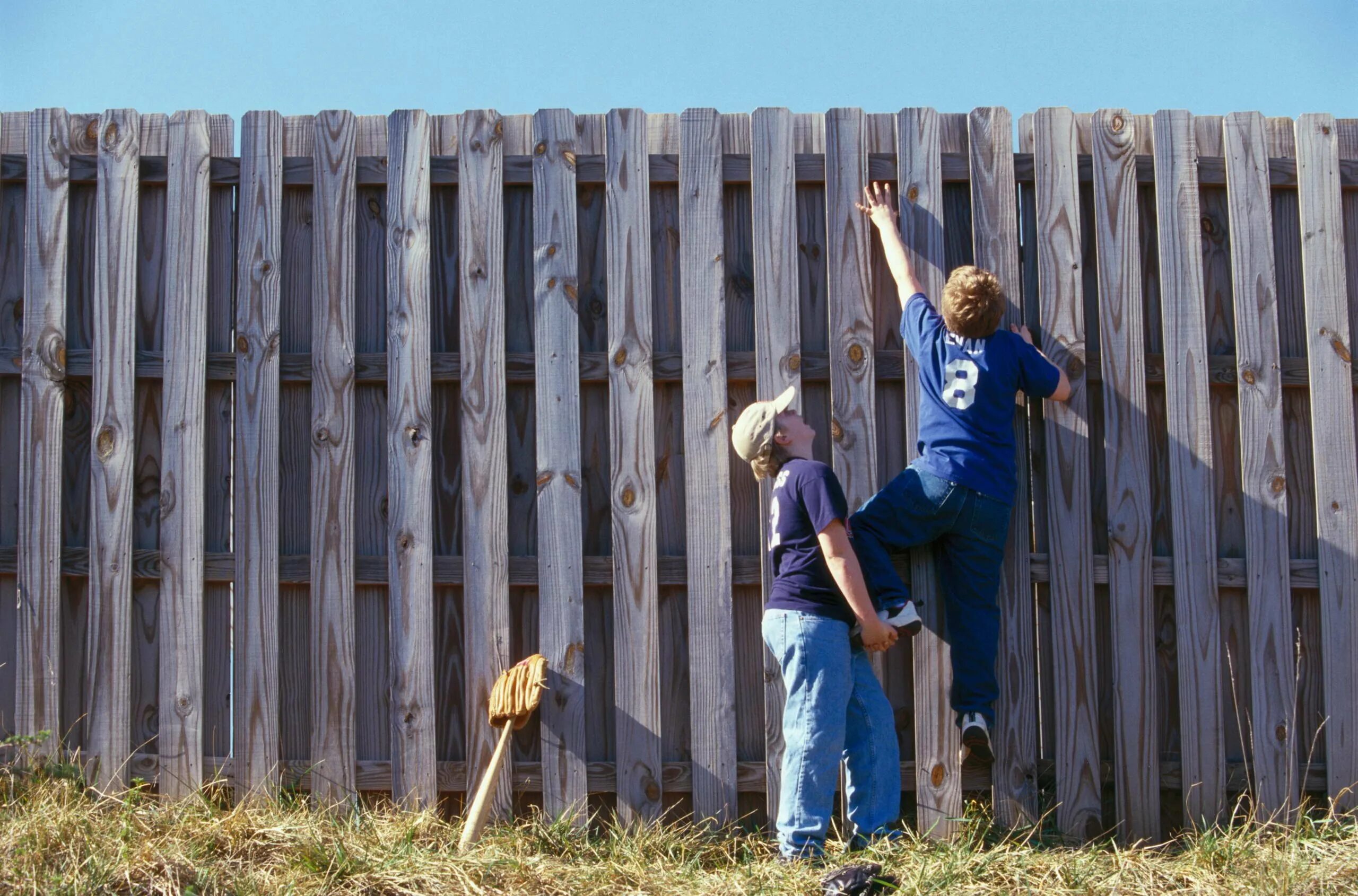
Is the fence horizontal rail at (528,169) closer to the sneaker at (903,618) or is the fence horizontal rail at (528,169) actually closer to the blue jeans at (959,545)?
the blue jeans at (959,545)

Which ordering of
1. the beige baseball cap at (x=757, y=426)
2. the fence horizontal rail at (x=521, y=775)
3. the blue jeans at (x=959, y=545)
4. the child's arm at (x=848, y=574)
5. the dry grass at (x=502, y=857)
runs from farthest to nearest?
the fence horizontal rail at (x=521, y=775), the blue jeans at (x=959, y=545), the beige baseball cap at (x=757, y=426), the child's arm at (x=848, y=574), the dry grass at (x=502, y=857)

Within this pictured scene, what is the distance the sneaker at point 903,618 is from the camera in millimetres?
3871

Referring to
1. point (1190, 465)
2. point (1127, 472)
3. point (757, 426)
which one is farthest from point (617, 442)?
point (1190, 465)

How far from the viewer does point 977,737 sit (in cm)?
396

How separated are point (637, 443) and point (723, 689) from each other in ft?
3.05

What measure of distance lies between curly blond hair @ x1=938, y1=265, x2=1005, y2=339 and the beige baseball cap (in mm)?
650

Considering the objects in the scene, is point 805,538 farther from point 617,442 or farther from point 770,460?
point 617,442

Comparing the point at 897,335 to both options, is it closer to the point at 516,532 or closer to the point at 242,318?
the point at 516,532

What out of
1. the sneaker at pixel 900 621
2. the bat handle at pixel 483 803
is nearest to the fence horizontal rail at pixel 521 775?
the bat handle at pixel 483 803

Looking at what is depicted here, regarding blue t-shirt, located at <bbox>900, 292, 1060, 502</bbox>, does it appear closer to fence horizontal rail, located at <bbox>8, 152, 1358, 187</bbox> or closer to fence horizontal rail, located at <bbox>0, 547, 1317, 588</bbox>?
fence horizontal rail, located at <bbox>0, 547, 1317, 588</bbox>

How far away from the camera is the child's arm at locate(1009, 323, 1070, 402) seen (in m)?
4.11

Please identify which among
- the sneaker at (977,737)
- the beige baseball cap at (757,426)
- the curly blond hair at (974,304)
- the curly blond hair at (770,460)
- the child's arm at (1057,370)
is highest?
the curly blond hair at (974,304)

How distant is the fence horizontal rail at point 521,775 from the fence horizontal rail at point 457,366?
4.53ft

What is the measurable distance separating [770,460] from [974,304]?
2.96 feet
